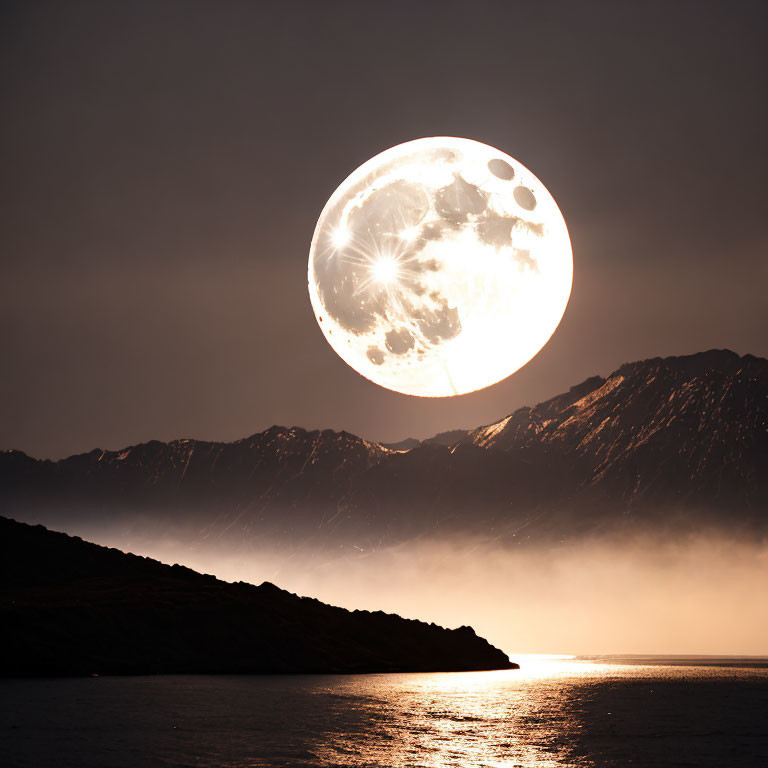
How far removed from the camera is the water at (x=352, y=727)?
238ft

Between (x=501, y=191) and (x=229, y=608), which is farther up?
(x=501, y=191)

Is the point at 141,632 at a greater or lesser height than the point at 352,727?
greater

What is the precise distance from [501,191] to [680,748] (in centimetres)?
5198

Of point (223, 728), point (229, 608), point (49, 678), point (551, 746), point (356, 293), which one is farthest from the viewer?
point (229, 608)

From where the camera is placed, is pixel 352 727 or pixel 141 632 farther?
pixel 141 632

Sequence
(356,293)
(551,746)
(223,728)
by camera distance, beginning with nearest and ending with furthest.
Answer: (356,293) < (551,746) < (223,728)

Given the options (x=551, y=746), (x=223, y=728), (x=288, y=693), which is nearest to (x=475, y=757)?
(x=551, y=746)

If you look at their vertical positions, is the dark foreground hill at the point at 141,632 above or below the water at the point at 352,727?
above

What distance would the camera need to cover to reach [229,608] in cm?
18900

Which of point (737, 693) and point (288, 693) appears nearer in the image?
point (288, 693)

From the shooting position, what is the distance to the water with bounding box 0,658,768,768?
72.4 metres

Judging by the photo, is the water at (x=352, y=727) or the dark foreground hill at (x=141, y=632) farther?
the dark foreground hill at (x=141, y=632)

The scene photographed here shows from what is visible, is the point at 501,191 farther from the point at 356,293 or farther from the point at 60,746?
the point at 60,746

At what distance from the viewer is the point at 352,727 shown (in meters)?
94.6
